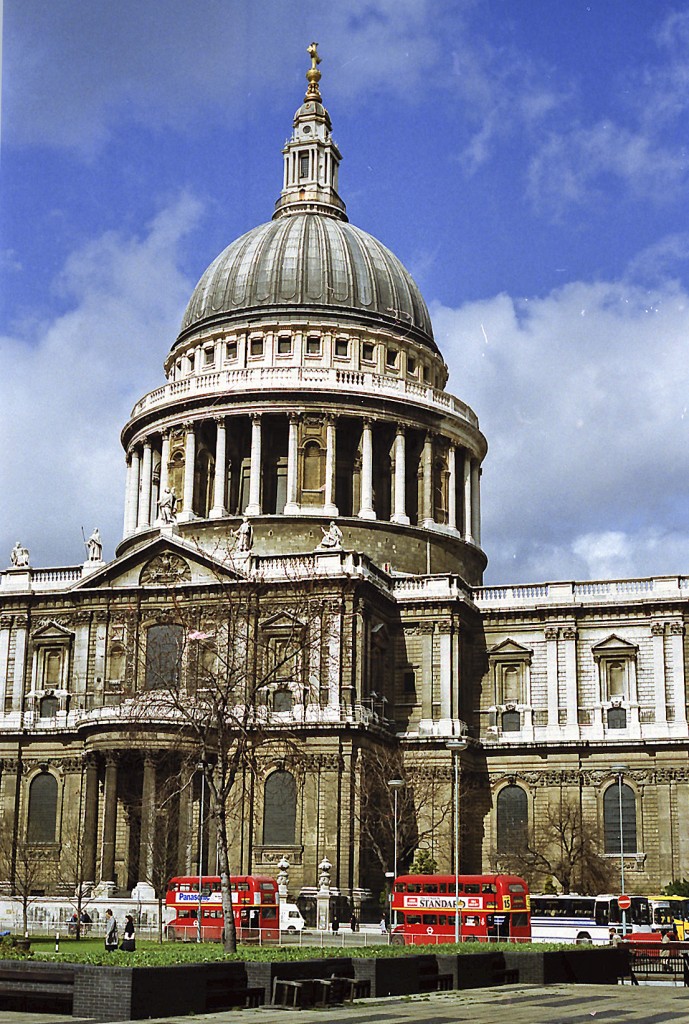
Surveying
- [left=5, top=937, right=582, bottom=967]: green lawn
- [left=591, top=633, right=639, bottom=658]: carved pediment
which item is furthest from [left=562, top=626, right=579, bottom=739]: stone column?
[left=5, top=937, right=582, bottom=967]: green lawn

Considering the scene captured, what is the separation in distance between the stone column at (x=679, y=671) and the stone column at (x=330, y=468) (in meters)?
21.9

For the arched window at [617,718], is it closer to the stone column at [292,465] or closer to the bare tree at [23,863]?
the stone column at [292,465]

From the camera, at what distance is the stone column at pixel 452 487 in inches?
3957

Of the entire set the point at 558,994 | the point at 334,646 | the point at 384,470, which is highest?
the point at 384,470

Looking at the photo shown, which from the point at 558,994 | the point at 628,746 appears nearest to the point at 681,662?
the point at 628,746

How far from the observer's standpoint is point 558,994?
121ft

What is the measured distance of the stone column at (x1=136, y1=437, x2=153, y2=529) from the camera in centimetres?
10050

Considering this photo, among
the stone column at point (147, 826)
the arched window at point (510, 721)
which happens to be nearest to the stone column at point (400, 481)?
the arched window at point (510, 721)

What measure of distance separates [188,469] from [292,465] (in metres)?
6.96

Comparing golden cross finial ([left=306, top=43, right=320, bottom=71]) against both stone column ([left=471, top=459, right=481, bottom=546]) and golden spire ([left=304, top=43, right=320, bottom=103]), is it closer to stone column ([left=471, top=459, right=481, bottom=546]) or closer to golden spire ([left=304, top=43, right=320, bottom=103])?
golden spire ([left=304, top=43, right=320, bottom=103])

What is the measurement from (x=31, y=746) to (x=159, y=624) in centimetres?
1074

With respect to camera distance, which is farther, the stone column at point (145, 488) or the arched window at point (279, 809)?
the stone column at point (145, 488)

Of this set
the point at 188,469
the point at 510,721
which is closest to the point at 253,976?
the point at 510,721

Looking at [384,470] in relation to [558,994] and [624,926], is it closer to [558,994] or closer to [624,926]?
[624,926]
